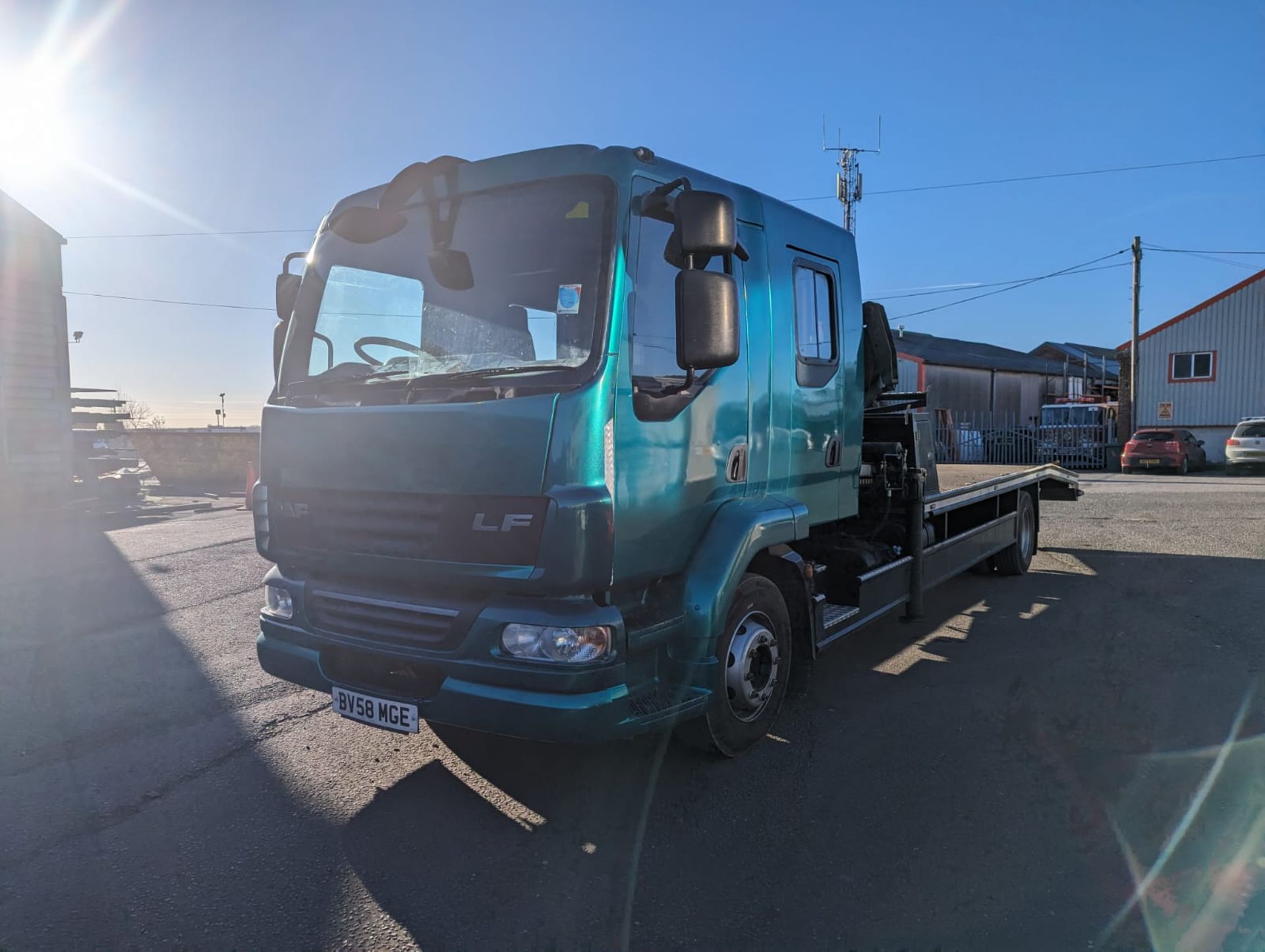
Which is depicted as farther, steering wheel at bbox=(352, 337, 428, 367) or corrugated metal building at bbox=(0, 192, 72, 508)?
corrugated metal building at bbox=(0, 192, 72, 508)

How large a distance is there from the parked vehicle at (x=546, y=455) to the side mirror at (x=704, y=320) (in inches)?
0.4

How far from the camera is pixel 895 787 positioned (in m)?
3.62

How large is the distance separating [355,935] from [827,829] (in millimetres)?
1786

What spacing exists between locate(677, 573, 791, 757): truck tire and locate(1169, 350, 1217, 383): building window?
32.0 meters

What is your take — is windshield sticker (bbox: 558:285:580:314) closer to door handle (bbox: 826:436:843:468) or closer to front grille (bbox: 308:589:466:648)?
front grille (bbox: 308:589:466:648)

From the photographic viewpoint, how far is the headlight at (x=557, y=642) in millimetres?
2996

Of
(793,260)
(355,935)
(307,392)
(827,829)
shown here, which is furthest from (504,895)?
(793,260)

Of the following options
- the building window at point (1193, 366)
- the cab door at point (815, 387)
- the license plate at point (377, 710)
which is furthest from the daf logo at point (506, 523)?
the building window at point (1193, 366)

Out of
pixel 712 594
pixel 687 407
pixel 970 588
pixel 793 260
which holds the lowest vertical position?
pixel 970 588

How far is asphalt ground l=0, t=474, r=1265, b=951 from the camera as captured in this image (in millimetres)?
2658

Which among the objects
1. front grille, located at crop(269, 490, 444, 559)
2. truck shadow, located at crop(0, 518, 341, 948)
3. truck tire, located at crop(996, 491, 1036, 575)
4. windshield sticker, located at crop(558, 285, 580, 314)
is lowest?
truck shadow, located at crop(0, 518, 341, 948)

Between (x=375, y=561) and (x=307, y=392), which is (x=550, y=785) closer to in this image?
(x=375, y=561)

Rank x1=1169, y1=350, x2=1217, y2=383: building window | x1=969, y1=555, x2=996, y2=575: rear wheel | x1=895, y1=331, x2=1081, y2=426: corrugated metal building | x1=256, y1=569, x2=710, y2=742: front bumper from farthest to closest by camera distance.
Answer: x1=895, y1=331, x2=1081, y2=426: corrugated metal building
x1=1169, y1=350, x2=1217, y2=383: building window
x1=969, y1=555, x2=996, y2=575: rear wheel
x1=256, y1=569, x2=710, y2=742: front bumper

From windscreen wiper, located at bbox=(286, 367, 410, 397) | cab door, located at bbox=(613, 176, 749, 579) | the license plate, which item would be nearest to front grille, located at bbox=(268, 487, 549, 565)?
cab door, located at bbox=(613, 176, 749, 579)
